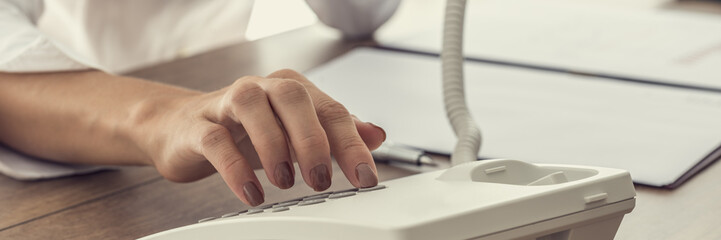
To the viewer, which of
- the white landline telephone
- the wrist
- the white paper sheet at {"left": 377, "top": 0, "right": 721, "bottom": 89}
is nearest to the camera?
the white landline telephone

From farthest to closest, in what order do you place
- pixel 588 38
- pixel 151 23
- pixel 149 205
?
pixel 151 23, pixel 588 38, pixel 149 205

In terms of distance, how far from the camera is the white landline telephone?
358 millimetres

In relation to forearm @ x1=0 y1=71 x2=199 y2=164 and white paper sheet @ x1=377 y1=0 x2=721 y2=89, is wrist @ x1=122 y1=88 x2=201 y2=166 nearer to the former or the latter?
forearm @ x1=0 y1=71 x2=199 y2=164

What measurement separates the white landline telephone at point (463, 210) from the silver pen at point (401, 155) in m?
0.17

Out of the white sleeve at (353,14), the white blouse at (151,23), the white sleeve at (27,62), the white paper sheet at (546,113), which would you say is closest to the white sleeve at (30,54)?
the white sleeve at (27,62)

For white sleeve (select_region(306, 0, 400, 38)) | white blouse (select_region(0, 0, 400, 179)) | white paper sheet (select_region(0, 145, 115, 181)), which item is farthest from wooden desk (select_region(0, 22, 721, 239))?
white sleeve (select_region(306, 0, 400, 38))

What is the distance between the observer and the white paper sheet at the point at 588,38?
846 millimetres

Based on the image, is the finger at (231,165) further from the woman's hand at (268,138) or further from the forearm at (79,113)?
the forearm at (79,113)

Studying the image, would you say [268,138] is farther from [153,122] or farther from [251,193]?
[153,122]

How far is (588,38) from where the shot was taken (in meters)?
0.97

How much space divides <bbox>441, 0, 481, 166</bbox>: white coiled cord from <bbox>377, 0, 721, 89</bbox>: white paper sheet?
24 cm

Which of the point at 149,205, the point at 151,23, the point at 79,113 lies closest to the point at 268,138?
the point at 149,205

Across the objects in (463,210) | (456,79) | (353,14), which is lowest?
(463,210)

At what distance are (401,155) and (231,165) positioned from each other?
0.17 meters
